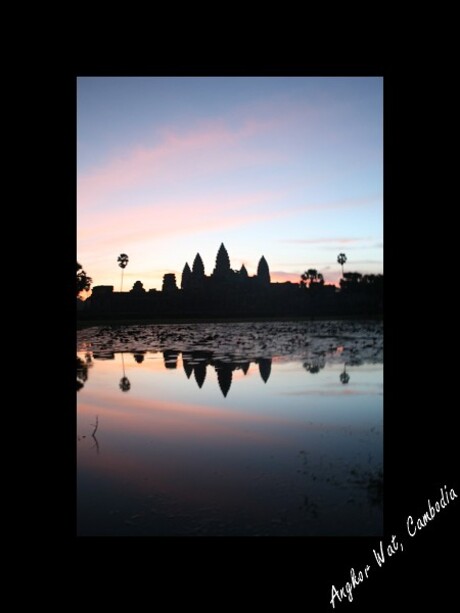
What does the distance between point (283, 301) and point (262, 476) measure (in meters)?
77.3

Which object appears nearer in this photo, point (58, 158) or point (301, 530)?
point (58, 158)

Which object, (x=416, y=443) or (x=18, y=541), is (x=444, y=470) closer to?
(x=416, y=443)

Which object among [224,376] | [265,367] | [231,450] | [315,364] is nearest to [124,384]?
[224,376]

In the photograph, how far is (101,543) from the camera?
2770 millimetres

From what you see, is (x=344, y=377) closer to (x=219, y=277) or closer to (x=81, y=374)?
(x=81, y=374)

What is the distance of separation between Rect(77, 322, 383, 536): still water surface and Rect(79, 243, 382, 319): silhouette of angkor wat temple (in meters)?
49.6

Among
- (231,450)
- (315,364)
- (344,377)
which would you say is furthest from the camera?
(315,364)

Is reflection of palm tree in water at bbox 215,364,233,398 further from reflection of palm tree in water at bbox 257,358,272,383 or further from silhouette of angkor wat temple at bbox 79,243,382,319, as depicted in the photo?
silhouette of angkor wat temple at bbox 79,243,382,319

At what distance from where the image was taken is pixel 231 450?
9.45 meters

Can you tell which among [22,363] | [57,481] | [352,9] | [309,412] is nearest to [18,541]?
[57,481]

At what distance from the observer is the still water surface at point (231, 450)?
605 cm

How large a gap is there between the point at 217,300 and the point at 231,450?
7148 centimetres

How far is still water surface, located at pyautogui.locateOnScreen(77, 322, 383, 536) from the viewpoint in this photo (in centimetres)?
605

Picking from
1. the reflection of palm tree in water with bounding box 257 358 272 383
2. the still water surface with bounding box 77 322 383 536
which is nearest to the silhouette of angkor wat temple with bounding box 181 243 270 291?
the reflection of palm tree in water with bounding box 257 358 272 383
